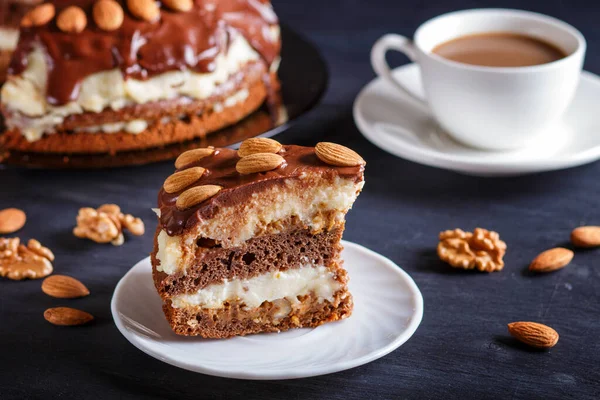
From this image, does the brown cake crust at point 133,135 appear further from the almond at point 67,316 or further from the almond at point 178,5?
the almond at point 67,316

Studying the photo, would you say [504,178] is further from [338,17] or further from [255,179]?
[338,17]

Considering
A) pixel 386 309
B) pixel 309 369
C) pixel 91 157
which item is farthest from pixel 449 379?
Answer: pixel 91 157

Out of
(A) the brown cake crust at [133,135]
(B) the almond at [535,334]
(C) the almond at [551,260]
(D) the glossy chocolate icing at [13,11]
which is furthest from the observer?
(D) the glossy chocolate icing at [13,11]

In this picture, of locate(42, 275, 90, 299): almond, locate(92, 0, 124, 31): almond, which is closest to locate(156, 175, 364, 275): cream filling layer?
locate(42, 275, 90, 299): almond

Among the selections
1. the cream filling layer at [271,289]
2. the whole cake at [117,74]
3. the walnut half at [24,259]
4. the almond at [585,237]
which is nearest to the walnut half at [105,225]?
the walnut half at [24,259]

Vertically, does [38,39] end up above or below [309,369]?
above

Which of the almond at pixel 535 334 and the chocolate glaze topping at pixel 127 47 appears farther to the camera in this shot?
the chocolate glaze topping at pixel 127 47
